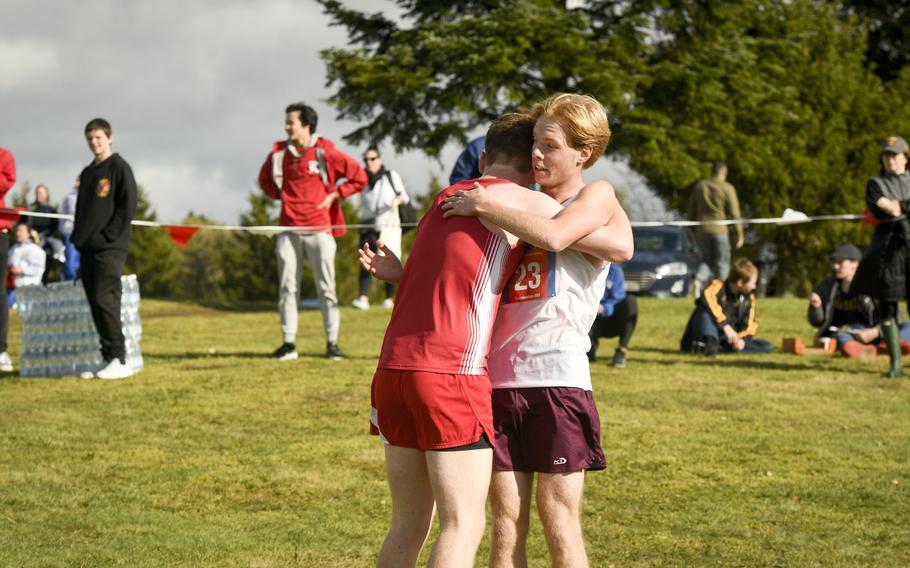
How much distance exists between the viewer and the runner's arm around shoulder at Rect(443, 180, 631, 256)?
3465 mm

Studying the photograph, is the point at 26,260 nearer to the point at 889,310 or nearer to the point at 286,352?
the point at 286,352

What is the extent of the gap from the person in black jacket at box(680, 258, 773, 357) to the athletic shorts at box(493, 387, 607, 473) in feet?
30.2

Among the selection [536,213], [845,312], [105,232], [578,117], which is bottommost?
[845,312]

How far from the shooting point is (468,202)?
3498 millimetres

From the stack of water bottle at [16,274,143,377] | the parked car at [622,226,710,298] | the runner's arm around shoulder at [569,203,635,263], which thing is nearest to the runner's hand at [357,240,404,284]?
the runner's arm around shoulder at [569,203,635,263]

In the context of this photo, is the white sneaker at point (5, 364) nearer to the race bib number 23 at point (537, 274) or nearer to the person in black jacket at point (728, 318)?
the person in black jacket at point (728, 318)

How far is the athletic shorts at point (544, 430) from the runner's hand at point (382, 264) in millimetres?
575

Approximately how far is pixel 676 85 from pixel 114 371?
23904mm

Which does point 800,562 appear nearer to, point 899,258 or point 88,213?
point 899,258

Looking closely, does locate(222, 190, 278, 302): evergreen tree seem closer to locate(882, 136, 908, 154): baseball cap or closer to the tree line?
the tree line

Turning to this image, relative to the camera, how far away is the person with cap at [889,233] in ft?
33.8

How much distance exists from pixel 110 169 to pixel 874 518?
7013 millimetres

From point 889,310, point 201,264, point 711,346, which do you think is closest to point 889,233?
point 889,310

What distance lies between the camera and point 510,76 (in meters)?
31.0
